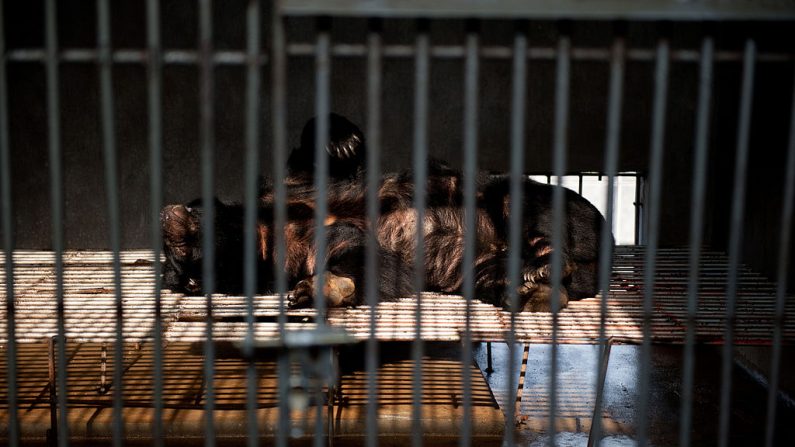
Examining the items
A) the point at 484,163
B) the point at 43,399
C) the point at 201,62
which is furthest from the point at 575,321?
the point at 484,163

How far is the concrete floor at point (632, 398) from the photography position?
3863 mm

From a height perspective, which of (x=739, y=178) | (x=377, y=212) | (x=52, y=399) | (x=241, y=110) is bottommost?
(x=52, y=399)

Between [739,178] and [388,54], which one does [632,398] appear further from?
[388,54]

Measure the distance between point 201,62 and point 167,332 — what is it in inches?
51.3

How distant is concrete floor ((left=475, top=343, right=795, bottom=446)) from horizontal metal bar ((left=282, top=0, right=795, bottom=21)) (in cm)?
250

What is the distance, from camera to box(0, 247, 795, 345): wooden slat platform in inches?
107

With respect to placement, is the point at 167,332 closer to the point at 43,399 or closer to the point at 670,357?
the point at 43,399

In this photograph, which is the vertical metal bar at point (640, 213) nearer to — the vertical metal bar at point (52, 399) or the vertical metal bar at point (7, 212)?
the vertical metal bar at point (52, 399)

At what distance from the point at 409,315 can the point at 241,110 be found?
3.33m

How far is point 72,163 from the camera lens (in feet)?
19.2

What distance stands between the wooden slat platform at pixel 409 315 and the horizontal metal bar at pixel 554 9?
1.16 m

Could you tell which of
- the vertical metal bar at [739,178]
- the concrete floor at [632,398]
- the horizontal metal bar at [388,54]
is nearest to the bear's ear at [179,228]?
the horizontal metal bar at [388,54]

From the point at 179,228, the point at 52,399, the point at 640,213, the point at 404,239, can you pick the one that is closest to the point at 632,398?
the point at 404,239

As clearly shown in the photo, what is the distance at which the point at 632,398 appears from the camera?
443cm
